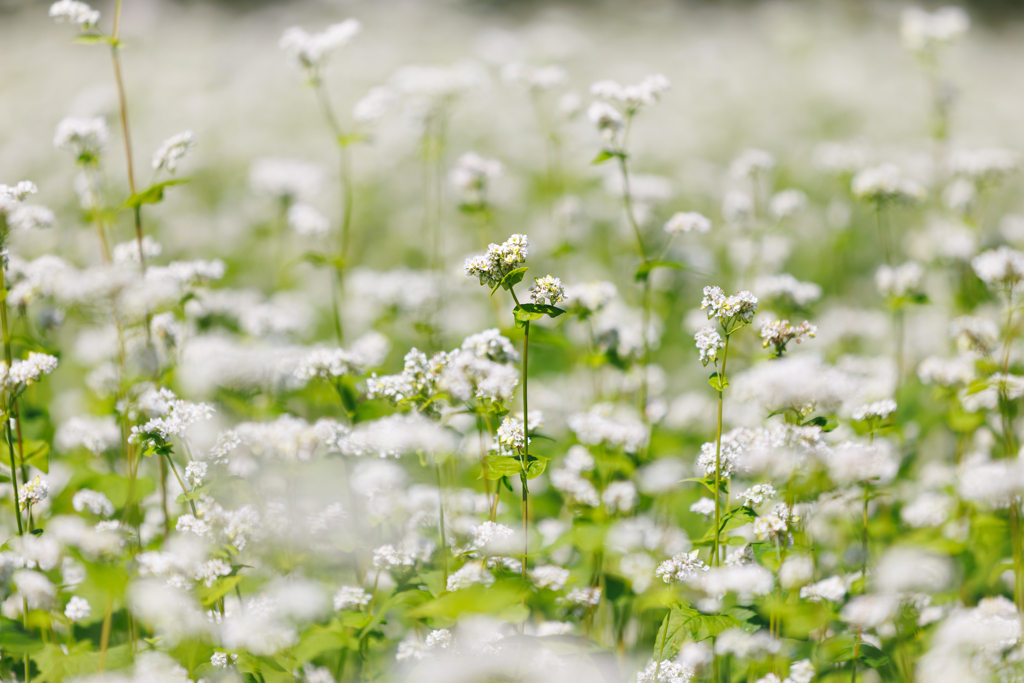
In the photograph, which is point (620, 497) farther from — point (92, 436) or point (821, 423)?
point (92, 436)

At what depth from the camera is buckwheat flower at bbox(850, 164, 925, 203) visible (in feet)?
11.5

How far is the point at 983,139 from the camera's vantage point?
8297 mm

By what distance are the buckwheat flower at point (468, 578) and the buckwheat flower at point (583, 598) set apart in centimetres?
39

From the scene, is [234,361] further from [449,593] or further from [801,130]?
[801,130]

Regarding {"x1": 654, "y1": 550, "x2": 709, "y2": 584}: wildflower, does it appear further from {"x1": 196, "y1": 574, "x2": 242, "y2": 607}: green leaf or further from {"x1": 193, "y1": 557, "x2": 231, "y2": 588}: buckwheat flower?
{"x1": 193, "y1": 557, "x2": 231, "y2": 588}: buckwheat flower

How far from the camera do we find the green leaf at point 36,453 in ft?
7.88

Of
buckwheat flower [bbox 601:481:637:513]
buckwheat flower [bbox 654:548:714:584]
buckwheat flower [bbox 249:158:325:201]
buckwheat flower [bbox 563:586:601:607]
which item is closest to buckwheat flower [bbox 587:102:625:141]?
buckwheat flower [bbox 601:481:637:513]

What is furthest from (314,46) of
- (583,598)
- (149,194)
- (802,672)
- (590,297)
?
(802,672)

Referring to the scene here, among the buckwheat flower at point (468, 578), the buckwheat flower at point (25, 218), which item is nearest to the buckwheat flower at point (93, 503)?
the buckwheat flower at point (25, 218)

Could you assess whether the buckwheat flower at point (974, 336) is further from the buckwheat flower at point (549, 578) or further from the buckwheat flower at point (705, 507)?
the buckwheat flower at point (549, 578)

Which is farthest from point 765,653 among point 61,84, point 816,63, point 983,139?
point 816,63

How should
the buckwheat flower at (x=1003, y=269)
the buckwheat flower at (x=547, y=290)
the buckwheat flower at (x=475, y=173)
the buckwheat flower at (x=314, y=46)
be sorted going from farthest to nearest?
1. the buckwheat flower at (x=475, y=173)
2. the buckwheat flower at (x=314, y=46)
3. the buckwheat flower at (x=1003, y=269)
4. the buckwheat flower at (x=547, y=290)

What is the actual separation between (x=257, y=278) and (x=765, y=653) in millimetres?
5583

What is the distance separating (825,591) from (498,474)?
1.28 meters
